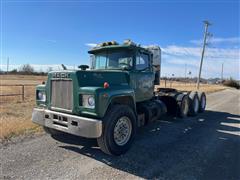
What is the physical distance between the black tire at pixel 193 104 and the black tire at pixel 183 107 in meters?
0.31

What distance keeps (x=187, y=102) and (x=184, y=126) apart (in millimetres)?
2120

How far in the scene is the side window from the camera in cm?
633

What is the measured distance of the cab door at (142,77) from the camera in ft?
20.2

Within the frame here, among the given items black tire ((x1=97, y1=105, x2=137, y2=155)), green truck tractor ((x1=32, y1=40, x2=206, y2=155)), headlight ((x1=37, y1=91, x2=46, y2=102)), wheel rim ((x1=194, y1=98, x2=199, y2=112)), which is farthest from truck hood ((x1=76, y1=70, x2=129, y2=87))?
wheel rim ((x1=194, y1=98, x2=199, y2=112))

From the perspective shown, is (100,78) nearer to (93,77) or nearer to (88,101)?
(93,77)

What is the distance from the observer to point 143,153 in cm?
513

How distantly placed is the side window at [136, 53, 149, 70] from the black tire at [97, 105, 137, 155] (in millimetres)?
1637

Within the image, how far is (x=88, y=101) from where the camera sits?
15.0ft

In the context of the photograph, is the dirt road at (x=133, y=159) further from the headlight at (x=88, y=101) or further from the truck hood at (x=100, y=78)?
the truck hood at (x=100, y=78)

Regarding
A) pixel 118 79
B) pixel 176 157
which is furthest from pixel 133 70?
pixel 176 157

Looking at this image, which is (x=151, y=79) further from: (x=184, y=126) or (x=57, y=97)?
(x=57, y=97)

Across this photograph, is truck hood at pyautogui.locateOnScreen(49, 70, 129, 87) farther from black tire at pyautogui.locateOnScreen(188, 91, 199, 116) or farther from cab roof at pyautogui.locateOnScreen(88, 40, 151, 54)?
black tire at pyautogui.locateOnScreen(188, 91, 199, 116)

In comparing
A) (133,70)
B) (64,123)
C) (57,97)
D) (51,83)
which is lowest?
(64,123)

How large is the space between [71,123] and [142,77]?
8.90 feet
